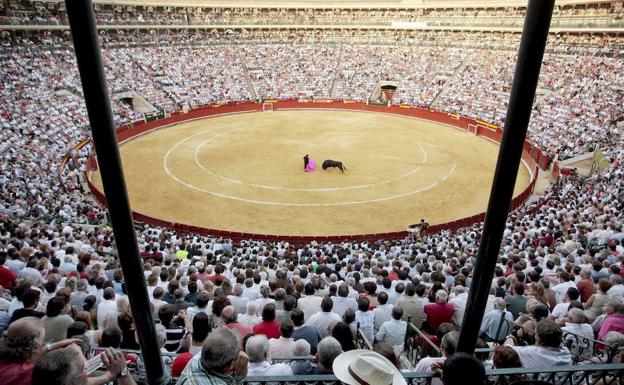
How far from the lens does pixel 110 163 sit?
3094 millimetres

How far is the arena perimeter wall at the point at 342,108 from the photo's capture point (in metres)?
20.7

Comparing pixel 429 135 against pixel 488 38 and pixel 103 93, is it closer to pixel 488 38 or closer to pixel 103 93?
pixel 488 38

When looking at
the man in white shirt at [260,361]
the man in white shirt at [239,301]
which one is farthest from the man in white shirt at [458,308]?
the man in white shirt at [260,361]

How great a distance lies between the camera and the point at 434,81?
54.9m

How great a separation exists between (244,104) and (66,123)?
20.2m

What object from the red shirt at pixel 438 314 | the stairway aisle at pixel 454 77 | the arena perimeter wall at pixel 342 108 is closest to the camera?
the red shirt at pixel 438 314

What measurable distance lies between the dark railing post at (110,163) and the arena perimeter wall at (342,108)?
49.3ft

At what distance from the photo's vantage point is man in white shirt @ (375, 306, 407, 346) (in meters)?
7.76

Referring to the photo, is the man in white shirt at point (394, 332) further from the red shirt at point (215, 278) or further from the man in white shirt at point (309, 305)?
the red shirt at point (215, 278)

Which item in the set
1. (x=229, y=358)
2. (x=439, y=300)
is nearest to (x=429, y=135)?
(x=439, y=300)

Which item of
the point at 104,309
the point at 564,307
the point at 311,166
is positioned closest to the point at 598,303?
the point at 564,307

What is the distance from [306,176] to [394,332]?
74.1 feet

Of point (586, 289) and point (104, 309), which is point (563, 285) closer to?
point (586, 289)

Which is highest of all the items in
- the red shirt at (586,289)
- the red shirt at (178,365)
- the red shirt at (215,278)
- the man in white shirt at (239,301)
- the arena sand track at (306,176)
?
the red shirt at (178,365)
